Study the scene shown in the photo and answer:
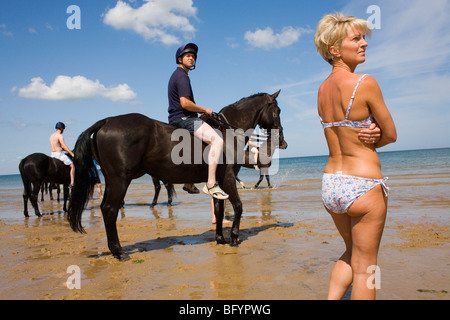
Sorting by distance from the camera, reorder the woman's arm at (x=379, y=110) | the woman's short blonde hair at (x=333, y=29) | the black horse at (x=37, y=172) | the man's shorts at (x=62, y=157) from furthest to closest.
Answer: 1. the man's shorts at (x=62, y=157)
2. the black horse at (x=37, y=172)
3. the woman's short blonde hair at (x=333, y=29)
4. the woman's arm at (x=379, y=110)

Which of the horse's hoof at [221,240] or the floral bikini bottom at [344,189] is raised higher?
the floral bikini bottom at [344,189]

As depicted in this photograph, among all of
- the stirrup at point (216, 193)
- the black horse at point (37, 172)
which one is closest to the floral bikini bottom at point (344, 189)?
the stirrup at point (216, 193)

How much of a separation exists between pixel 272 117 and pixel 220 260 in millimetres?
3188

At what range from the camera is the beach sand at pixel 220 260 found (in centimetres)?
347

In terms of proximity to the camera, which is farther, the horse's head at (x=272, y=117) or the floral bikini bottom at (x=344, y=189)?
the horse's head at (x=272, y=117)

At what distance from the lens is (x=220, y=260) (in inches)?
185

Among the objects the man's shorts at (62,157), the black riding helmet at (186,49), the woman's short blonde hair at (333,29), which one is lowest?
the man's shorts at (62,157)

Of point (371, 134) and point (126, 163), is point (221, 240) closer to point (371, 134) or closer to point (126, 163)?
point (126, 163)

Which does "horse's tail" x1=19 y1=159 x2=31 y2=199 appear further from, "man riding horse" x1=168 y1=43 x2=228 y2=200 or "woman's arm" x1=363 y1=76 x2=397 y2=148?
"woman's arm" x1=363 y1=76 x2=397 y2=148

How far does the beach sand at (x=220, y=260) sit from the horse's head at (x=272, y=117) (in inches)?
82.6

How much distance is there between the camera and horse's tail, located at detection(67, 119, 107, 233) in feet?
16.6

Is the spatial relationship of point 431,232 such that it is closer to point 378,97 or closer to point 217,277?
point 217,277

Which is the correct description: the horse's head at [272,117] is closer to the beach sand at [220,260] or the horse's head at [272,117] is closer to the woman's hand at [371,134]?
the beach sand at [220,260]

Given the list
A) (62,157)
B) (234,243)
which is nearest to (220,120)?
(234,243)
